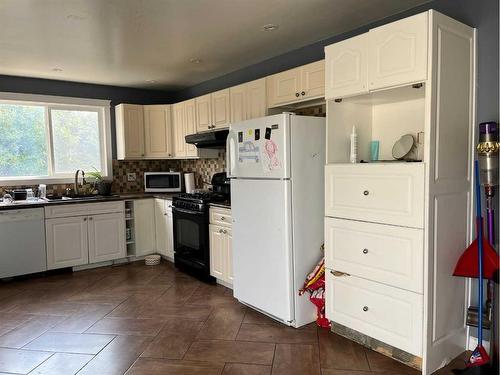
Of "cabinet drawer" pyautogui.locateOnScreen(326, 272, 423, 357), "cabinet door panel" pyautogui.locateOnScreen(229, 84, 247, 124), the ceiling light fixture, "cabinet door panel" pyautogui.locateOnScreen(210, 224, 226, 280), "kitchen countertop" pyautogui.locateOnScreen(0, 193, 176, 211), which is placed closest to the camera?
"cabinet drawer" pyautogui.locateOnScreen(326, 272, 423, 357)

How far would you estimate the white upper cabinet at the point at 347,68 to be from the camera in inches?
95.3

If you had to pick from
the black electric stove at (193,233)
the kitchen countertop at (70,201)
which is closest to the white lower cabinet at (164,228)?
the kitchen countertop at (70,201)

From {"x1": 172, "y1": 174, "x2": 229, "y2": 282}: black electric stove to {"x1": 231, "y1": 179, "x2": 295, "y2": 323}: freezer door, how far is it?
66 centimetres

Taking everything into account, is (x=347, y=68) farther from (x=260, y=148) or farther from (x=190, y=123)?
(x=190, y=123)

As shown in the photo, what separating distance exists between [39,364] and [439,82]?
119 inches

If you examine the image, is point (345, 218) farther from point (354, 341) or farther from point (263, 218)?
point (354, 341)

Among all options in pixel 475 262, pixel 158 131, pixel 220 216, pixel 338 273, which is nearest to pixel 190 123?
pixel 158 131

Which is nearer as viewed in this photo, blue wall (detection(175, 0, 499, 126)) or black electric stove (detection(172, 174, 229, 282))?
blue wall (detection(175, 0, 499, 126))

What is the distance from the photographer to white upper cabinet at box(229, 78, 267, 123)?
3660 millimetres

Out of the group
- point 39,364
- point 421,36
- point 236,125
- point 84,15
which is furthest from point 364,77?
point 39,364

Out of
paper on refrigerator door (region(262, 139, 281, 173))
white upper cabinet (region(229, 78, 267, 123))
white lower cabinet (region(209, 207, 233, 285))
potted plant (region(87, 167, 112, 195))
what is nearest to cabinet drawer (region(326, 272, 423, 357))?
paper on refrigerator door (region(262, 139, 281, 173))

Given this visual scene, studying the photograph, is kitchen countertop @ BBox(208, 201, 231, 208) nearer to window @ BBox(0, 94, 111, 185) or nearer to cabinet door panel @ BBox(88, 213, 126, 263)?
cabinet door panel @ BBox(88, 213, 126, 263)

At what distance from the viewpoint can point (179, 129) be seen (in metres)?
5.06

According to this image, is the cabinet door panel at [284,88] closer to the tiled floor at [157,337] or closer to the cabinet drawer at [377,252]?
the cabinet drawer at [377,252]
